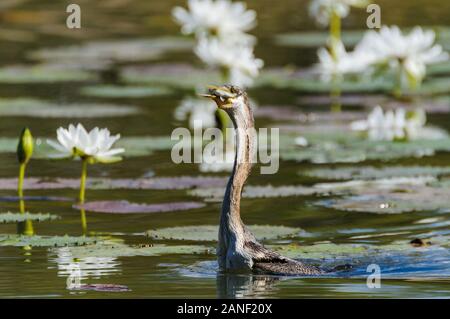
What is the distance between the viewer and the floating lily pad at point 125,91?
1688 cm

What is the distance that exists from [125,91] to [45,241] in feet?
26.3

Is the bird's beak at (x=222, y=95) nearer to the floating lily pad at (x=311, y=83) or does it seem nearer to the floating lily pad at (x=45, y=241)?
the floating lily pad at (x=45, y=241)

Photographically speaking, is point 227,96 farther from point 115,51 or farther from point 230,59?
point 115,51

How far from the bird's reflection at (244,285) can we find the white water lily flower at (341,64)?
7338 mm

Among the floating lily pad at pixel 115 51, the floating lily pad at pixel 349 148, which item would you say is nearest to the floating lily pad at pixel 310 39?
the floating lily pad at pixel 115 51

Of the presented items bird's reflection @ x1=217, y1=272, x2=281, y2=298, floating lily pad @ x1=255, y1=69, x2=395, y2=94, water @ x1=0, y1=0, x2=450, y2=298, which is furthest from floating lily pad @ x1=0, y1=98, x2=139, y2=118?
bird's reflection @ x1=217, y1=272, x2=281, y2=298

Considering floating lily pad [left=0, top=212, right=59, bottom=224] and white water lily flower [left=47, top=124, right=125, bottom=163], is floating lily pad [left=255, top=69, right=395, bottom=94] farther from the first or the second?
floating lily pad [left=0, top=212, right=59, bottom=224]

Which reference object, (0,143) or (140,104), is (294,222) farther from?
(140,104)

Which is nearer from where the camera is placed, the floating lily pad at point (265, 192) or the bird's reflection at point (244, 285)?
the bird's reflection at point (244, 285)

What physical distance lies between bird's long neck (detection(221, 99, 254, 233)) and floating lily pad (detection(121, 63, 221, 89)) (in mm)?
9002

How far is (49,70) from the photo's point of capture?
62.1ft

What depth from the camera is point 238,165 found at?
8.56 metres

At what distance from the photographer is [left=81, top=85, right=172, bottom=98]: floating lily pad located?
1688cm
